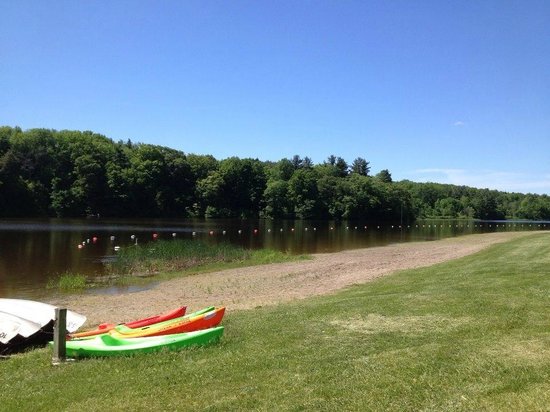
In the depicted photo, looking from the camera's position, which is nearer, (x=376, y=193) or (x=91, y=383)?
(x=91, y=383)

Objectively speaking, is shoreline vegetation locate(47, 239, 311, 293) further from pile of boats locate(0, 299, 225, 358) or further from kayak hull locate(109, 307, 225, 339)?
kayak hull locate(109, 307, 225, 339)

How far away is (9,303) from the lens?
12.2 meters

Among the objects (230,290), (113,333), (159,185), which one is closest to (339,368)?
(113,333)

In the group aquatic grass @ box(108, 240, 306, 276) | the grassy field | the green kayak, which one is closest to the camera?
the grassy field

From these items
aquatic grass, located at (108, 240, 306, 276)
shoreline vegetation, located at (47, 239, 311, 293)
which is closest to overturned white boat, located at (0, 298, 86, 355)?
Answer: shoreline vegetation, located at (47, 239, 311, 293)

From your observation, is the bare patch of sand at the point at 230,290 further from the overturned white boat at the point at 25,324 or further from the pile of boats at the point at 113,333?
the pile of boats at the point at 113,333

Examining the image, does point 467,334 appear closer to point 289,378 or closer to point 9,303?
point 289,378

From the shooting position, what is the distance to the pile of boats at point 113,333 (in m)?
8.81

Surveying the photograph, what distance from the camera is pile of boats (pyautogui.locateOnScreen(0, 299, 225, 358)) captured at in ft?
28.9

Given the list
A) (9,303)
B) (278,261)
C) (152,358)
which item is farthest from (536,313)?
(278,261)

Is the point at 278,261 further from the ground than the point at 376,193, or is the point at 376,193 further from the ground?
the point at 376,193

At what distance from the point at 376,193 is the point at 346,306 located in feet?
393

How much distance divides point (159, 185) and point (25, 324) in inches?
4180

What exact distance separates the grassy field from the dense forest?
9050 centimetres
